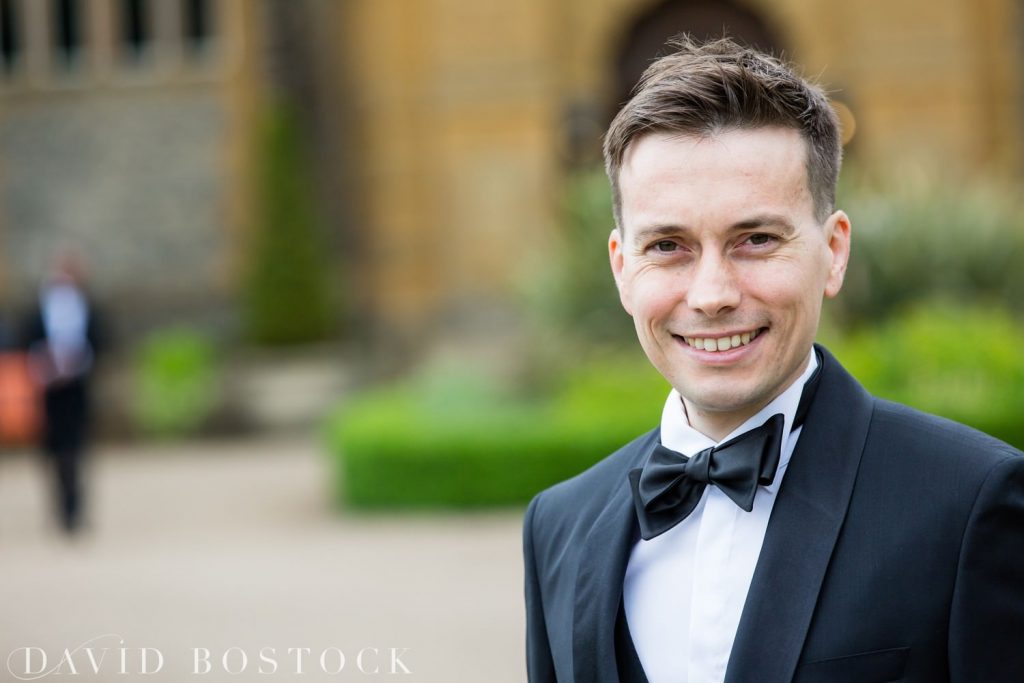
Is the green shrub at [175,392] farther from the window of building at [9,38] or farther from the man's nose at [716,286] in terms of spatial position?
the man's nose at [716,286]

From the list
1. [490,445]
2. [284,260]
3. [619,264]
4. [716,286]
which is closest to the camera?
[716,286]

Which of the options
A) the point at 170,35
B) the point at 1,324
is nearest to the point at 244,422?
the point at 1,324

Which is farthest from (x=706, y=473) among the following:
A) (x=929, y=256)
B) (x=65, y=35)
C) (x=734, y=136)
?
(x=65, y=35)

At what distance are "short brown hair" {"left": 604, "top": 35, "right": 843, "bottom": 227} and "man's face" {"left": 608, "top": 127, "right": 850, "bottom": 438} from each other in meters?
0.02

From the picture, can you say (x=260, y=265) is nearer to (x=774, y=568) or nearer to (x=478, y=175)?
(x=478, y=175)

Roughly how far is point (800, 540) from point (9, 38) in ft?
63.3

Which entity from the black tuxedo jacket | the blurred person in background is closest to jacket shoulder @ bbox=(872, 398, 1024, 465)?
the black tuxedo jacket

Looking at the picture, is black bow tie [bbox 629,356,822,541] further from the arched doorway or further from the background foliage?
the arched doorway

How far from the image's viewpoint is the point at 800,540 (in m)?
1.67

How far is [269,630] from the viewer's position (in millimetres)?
6250

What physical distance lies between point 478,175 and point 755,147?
1581cm

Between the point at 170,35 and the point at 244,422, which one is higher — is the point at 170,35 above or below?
above

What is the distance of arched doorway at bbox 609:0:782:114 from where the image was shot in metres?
17.2

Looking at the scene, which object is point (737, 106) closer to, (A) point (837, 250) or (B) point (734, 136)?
(B) point (734, 136)
